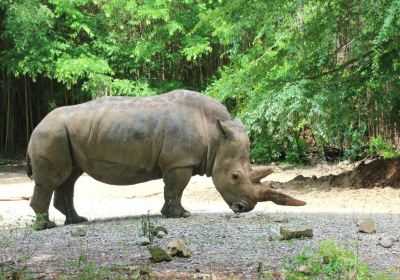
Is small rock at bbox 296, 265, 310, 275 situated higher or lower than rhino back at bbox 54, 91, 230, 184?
lower

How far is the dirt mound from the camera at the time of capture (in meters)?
12.9

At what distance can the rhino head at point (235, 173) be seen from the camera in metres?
8.42

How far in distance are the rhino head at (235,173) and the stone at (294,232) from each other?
193cm

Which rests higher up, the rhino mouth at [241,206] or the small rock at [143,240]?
the small rock at [143,240]

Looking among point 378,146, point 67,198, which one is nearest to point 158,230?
point 67,198

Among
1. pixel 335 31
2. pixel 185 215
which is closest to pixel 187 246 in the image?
pixel 185 215

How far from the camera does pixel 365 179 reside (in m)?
13.2

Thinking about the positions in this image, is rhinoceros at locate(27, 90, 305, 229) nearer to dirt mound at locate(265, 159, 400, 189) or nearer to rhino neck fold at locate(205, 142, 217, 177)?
rhino neck fold at locate(205, 142, 217, 177)

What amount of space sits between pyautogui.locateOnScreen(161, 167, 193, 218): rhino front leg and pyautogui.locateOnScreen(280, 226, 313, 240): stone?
2208 mm

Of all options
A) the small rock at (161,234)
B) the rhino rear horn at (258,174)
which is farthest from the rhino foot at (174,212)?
the small rock at (161,234)

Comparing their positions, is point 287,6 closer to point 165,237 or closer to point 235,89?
point 235,89

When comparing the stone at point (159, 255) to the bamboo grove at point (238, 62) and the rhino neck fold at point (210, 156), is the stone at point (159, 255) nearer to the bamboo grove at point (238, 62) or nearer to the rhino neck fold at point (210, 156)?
the rhino neck fold at point (210, 156)

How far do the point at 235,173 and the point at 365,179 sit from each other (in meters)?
5.46

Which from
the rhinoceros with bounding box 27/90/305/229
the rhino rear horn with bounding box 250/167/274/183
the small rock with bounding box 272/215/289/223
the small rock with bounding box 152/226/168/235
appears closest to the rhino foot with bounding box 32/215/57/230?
the rhinoceros with bounding box 27/90/305/229
